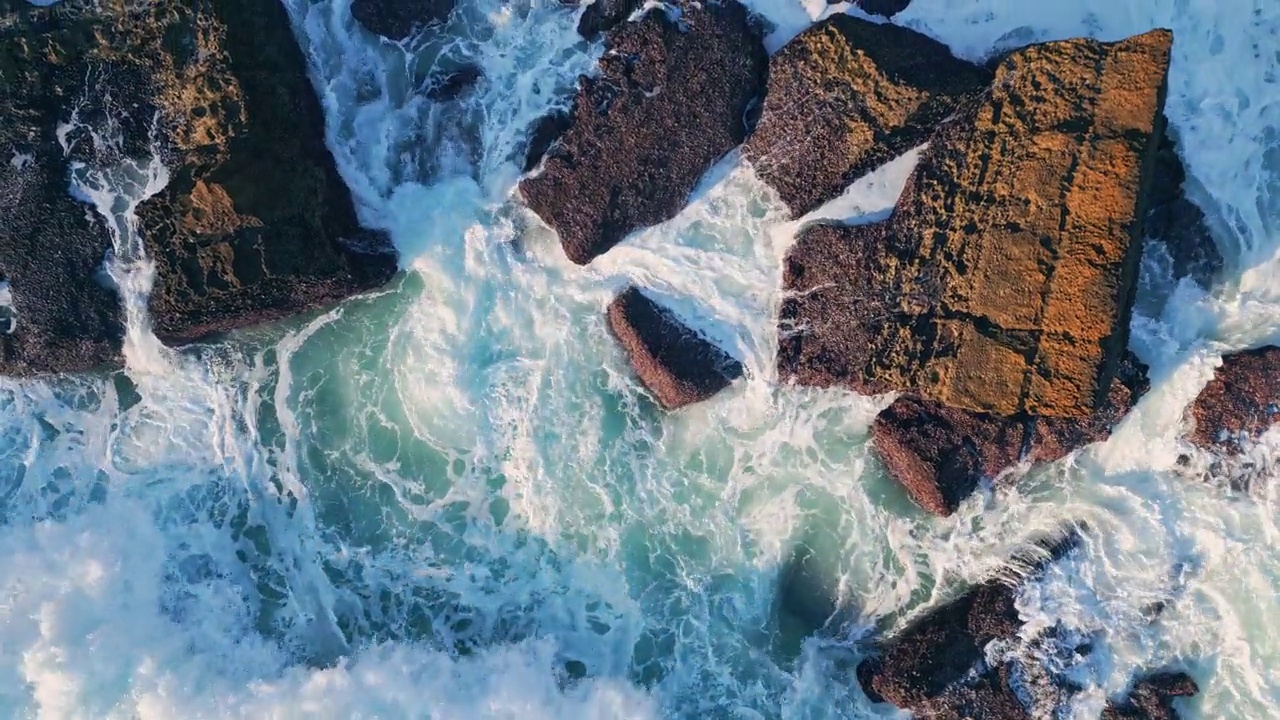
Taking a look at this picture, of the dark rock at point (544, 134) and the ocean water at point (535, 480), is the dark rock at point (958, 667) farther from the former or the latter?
the dark rock at point (544, 134)

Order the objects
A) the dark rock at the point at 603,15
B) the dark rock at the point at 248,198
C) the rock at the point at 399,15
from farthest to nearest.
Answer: the rock at the point at 399,15, the dark rock at the point at 603,15, the dark rock at the point at 248,198

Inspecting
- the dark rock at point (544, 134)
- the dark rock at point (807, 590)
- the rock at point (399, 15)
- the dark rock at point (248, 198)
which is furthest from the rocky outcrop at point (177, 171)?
the dark rock at point (807, 590)

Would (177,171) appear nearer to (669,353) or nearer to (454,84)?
(454,84)

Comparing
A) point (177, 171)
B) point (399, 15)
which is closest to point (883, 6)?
point (399, 15)

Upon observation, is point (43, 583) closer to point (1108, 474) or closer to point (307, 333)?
point (307, 333)

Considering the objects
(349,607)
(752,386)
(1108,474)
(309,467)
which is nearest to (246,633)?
(349,607)

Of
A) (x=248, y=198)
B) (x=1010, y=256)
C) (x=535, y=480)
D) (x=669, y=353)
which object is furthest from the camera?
(x=535, y=480)
